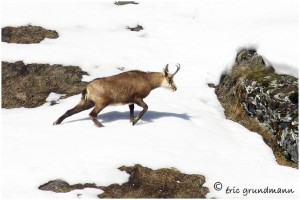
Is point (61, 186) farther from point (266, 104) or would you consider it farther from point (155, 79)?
point (266, 104)

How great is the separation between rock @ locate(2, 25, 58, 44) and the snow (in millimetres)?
688

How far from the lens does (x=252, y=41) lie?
75.8ft

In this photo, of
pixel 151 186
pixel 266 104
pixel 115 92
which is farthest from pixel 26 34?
pixel 151 186

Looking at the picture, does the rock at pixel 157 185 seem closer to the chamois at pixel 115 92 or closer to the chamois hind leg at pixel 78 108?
the chamois at pixel 115 92

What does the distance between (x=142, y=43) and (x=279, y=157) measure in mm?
13293

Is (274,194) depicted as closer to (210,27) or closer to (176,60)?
(176,60)

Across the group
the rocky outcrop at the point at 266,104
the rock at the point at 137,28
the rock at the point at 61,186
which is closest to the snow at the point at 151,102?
the rock at the point at 61,186

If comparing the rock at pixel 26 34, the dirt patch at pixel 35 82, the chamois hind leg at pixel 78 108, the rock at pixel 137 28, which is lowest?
the dirt patch at pixel 35 82

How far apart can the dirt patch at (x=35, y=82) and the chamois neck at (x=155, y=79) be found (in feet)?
13.2

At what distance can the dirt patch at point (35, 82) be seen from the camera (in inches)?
811

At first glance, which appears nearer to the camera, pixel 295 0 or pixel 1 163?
pixel 1 163

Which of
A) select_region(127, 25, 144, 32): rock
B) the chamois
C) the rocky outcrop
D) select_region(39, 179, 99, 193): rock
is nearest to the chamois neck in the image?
the chamois

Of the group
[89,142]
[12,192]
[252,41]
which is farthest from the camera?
[252,41]

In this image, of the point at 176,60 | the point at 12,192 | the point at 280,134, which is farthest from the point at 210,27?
the point at 12,192
